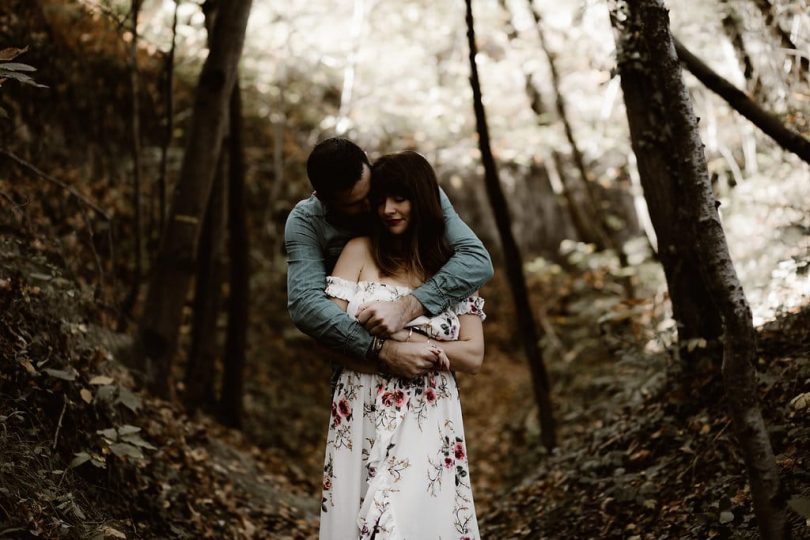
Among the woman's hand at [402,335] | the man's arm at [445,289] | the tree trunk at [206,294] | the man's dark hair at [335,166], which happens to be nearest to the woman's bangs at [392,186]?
the man's dark hair at [335,166]

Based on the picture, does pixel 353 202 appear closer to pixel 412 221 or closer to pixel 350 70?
pixel 412 221

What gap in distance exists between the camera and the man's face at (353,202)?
11.0 feet

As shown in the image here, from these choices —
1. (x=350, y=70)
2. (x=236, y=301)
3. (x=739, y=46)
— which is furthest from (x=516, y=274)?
(x=350, y=70)

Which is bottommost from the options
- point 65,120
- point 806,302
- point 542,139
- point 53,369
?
point 53,369

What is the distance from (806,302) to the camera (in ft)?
16.8

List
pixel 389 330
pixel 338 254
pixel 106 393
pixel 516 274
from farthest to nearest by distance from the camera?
pixel 516 274 → pixel 106 393 → pixel 338 254 → pixel 389 330

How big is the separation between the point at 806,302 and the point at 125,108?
8933 millimetres

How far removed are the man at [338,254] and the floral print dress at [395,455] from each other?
101mm

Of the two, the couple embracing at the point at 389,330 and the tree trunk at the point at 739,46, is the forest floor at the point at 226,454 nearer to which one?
the couple embracing at the point at 389,330

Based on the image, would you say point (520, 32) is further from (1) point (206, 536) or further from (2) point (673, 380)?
(1) point (206, 536)

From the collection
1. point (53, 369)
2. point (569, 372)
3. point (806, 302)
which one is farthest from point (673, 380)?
point (569, 372)

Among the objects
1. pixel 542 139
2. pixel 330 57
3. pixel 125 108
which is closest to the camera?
pixel 125 108

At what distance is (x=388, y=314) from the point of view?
10.5ft

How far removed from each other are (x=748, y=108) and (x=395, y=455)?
3.59m
